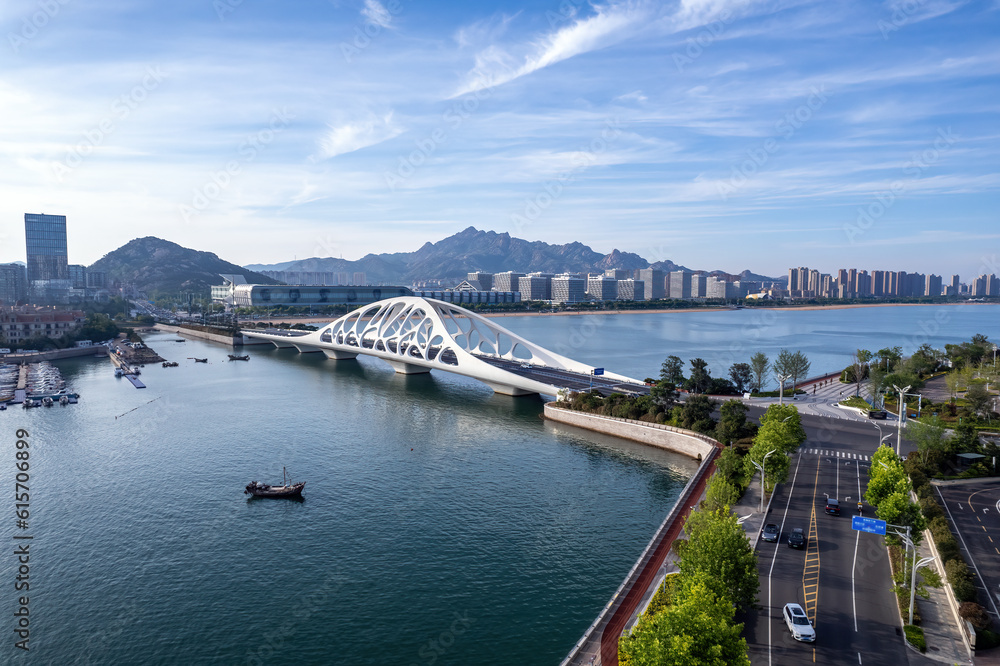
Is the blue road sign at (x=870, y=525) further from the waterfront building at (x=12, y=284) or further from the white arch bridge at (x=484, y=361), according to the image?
the waterfront building at (x=12, y=284)

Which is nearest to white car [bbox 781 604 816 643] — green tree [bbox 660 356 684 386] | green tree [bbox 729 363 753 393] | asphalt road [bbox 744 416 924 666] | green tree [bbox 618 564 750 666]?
asphalt road [bbox 744 416 924 666]

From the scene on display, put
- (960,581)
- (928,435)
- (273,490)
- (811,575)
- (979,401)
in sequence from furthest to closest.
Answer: (979,401), (273,490), (928,435), (811,575), (960,581)

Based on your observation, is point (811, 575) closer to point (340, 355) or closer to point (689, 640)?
point (689, 640)

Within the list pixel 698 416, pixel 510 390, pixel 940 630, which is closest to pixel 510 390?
pixel 510 390

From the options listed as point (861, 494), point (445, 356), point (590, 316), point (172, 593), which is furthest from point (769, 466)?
point (590, 316)

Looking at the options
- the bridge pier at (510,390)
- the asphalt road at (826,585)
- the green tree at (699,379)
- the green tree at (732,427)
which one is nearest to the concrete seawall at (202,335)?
the bridge pier at (510,390)

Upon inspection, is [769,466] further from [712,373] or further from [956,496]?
[712,373]
